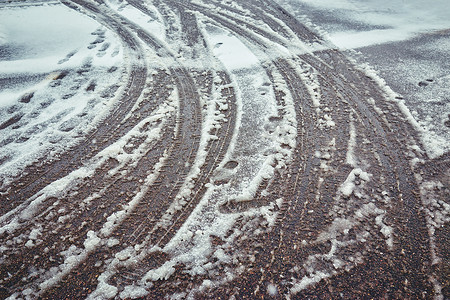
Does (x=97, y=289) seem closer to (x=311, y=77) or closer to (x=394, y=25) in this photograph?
(x=311, y=77)

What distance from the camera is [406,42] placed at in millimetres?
5621

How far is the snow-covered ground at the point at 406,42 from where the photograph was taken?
3789 millimetres

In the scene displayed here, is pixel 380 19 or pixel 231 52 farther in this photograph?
pixel 380 19

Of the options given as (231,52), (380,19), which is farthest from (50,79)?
(380,19)

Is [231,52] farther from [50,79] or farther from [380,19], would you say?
[380,19]

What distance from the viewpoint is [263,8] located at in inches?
280

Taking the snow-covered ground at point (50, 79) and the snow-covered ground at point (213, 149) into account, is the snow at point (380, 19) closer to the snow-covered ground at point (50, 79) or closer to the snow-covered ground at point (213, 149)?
the snow-covered ground at point (213, 149)

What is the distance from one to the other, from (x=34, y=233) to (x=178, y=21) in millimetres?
5510

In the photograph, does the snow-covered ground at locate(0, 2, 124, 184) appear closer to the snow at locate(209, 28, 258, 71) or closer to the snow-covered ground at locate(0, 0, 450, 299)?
the snow-covered ground at locate(0, 0, 450, 299)

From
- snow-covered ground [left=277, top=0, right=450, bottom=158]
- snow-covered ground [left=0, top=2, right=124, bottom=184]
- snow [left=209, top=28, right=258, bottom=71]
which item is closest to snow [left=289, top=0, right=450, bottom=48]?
snow-covered ground [left=277, top=0, right=450, bottom=158]

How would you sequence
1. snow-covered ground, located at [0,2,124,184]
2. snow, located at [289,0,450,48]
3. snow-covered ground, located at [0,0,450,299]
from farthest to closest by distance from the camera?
snow, located at [289,0,450,48]
snow-covered ground, located at [0,2,124,184]
snow-covered ground, located at [0,0,450,299]

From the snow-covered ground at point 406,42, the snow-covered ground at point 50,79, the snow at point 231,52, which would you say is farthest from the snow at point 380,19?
the snow-covered ground at point 50,79

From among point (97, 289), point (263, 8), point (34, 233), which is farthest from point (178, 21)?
point (97, 289)

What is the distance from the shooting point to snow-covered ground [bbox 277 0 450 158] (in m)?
3.79
